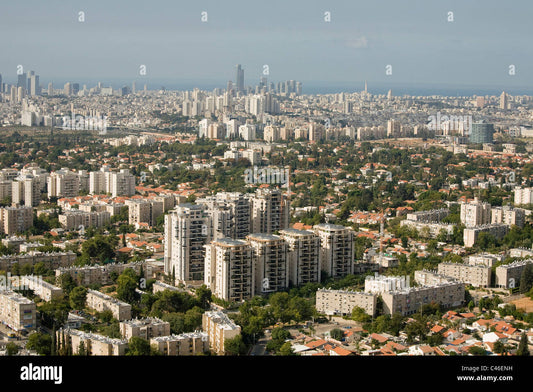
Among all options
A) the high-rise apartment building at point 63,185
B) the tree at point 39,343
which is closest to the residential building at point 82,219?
the high-rise apartment building at point 63,185

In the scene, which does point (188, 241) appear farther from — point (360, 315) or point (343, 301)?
point (360, 315)

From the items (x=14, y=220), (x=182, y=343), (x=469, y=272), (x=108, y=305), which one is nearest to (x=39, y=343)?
(x=182, y=343)

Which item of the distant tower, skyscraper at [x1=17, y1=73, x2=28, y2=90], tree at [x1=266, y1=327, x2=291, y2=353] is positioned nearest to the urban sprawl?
tree at [x1=266, y1=327, x2=291, y2=353]

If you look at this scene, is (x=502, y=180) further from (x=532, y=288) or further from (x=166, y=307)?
(x=166, y=307)

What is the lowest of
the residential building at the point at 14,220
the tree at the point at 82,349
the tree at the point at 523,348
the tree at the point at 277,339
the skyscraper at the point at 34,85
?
the tree at the point at 277,339

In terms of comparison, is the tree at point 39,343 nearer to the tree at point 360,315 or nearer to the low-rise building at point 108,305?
the low-rise building at point 108,305

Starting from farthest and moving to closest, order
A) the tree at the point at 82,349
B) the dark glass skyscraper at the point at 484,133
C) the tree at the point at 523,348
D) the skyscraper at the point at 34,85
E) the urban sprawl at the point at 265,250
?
the skyscraper at the point at 34,85 → the dark glass skyscraper at the point at 484,133 → the urban sprawl at the point at 265,250 → the tree at the point at 523,348 → the tree at the point at 82,349

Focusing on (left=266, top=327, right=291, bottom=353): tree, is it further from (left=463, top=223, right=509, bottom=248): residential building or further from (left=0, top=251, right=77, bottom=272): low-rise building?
(left=463, top=223, right=509, bottom=248): residential building
